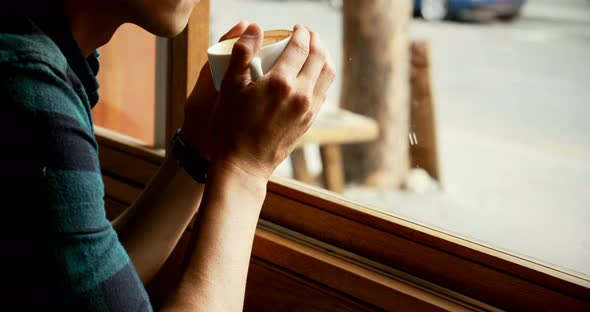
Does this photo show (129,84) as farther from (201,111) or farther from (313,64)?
(313,64)

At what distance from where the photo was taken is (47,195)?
0.62 metres

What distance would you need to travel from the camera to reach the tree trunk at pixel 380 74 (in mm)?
1979

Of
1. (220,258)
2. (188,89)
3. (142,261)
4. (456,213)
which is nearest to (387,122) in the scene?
(456,213)

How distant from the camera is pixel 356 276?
1072mm

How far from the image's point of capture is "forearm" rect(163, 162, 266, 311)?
0.73 metres

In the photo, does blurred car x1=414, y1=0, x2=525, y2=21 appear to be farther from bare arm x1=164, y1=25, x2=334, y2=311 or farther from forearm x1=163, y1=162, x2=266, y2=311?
forearm x1=163, y1=162, x2=266, y2=311

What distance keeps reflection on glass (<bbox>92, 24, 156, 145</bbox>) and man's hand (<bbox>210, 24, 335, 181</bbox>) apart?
0.80m

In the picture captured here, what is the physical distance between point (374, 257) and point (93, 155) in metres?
0.60

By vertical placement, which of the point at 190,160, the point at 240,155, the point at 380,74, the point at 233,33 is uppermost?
the point at 233,33

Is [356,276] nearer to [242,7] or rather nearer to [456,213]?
[456,213]

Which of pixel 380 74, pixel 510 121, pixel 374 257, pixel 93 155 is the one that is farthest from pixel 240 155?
pixel 380 74

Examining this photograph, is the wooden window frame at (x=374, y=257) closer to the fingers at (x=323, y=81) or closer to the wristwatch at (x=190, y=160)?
the wristwatch at (x=190, y=160)

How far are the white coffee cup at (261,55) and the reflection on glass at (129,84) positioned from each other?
744 mm

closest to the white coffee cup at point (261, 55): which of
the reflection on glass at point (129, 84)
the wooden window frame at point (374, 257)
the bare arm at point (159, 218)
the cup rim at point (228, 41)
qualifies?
the cup rim at point (228, 41)
